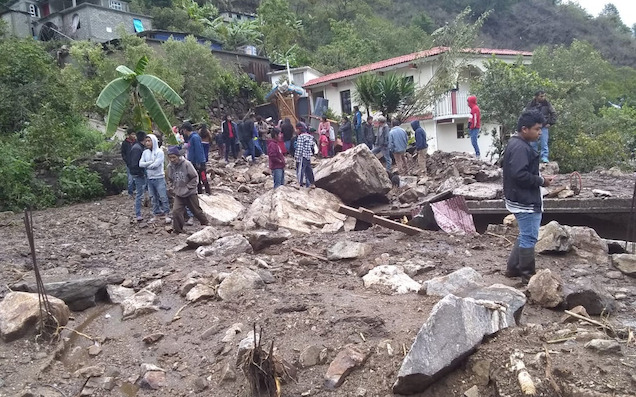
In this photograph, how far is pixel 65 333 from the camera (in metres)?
4.92

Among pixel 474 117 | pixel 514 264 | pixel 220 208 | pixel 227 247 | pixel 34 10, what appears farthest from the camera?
pixel 34 10

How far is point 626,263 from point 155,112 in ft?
32.1

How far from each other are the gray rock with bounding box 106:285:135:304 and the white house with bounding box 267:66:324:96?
1006 inches

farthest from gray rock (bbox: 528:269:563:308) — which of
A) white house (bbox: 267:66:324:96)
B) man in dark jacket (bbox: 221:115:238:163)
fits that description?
white house (bbox: 267:66:324:96)

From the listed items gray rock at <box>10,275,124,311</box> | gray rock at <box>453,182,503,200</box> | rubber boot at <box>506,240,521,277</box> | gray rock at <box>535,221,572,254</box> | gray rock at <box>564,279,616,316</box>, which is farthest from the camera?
gray rock at <box>453,182,503,200</box>

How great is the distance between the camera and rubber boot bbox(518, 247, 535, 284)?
4.97 meters

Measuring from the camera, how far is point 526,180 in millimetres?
4711

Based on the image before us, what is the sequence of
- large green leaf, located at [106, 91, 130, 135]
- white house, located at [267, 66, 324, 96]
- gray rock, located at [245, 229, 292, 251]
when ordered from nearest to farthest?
1. gray rock, located at [245, 229, 292, 251]
2. large green leaf, located at [106, 91, 130, 135]
3. white house, located at [267, 66, 324, 96]

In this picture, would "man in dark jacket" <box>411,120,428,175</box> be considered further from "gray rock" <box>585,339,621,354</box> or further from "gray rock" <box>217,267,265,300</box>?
"gray rock" <box>585,339,621,354</box>

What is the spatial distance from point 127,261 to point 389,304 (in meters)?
4.30

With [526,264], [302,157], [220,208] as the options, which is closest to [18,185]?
[220,208]

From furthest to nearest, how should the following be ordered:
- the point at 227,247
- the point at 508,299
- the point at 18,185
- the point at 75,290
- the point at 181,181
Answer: the point at 18,185, the point at 181,181, the point at 227,247, the point at 75,290, the point at 508,299

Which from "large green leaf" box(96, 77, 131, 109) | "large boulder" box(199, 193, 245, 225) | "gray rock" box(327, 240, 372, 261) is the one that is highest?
"large green leaf" box(96, 77, 131, 109)

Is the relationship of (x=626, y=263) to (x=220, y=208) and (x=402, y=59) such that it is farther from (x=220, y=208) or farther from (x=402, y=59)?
(x=402, y=59)
